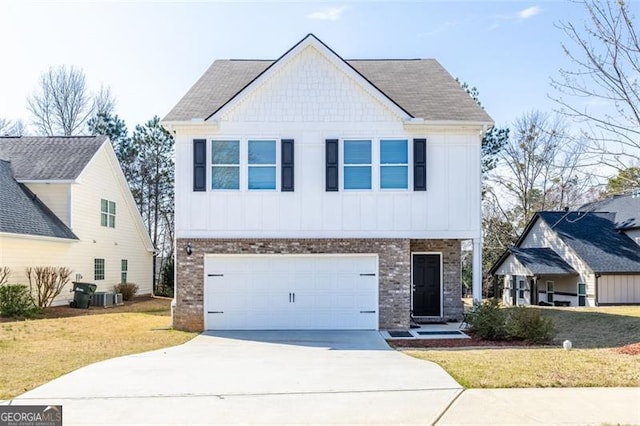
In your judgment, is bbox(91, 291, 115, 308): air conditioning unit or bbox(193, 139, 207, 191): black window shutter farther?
bbox(91, 291, 115, 308): air conditioning unit

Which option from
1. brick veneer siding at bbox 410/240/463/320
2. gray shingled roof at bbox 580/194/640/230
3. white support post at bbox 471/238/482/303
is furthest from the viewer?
gray shingled roof at bbox 580/194/640/230

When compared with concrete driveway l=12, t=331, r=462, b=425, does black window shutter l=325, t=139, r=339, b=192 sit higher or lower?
higher

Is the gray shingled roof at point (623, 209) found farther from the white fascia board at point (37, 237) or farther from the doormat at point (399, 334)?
the white fascia board at point (37, 237)

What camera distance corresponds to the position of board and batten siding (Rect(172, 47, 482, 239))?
15.2 meters

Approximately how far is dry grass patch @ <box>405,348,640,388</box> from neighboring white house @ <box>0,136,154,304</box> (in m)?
15.4

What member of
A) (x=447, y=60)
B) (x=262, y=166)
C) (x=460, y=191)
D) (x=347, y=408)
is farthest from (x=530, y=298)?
(x=347, y=408)

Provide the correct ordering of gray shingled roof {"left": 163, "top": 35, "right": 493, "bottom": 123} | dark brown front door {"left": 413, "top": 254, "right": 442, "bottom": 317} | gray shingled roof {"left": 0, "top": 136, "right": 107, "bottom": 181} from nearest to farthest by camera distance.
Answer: gray shingled roof {"left": 163, "top": 35, "right": 493, "bottom": 123}, dark brown front door {"left": 413, "top": 254, "right": 442, "bottom": 317}, gray shingled roof {"left": 0, "top": 136, "right": 107, "bottom": 181}

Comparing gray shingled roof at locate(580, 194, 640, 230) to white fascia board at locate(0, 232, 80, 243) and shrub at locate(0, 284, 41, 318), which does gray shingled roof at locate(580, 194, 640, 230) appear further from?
shrub at locate(0, 284, 41, 318)

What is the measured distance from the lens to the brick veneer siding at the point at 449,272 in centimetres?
1706

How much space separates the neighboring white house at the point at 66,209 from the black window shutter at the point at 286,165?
10.2 metres

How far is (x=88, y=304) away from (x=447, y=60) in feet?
58.3

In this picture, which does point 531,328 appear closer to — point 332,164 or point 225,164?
point 332,164

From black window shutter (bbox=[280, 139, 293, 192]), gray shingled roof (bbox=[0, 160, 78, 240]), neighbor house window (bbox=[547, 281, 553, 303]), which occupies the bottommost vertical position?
neighbor house window (bbox=[547, 281, 553, 303])

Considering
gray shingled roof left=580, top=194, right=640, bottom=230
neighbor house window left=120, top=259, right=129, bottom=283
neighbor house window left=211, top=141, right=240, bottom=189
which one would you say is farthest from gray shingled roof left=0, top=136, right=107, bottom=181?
gray shingled roof left=580, top=194, right=640, bottom=230
